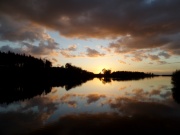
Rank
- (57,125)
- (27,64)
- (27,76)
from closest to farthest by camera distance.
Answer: (57,125) < (27,76) < (27,64)

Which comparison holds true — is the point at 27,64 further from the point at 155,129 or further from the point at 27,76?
the point at 155,129

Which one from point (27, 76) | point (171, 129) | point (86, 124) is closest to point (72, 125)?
point (86, 124)

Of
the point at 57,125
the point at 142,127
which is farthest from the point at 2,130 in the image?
the point at 142,127

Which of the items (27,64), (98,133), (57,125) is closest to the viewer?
(98,133)

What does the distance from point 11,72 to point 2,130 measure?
7442 centimetres

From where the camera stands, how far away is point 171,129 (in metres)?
14.3

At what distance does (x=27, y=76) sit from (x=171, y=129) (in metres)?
86.4

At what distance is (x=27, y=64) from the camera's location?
11538 centimetres

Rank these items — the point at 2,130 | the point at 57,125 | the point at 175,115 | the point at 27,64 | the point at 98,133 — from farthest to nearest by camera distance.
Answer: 1. the point at 27,64
2. the point at 175,115
3. the point at 57,125
4. the point at 2,130
5. the point at 98,133

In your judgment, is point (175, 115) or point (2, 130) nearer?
point (2, 130)

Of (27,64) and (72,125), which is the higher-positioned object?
(27,64)

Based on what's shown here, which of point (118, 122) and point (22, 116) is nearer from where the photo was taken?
point (118, 122)

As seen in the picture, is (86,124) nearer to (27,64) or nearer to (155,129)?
(155,129)

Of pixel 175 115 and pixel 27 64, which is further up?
pixel 27 64
